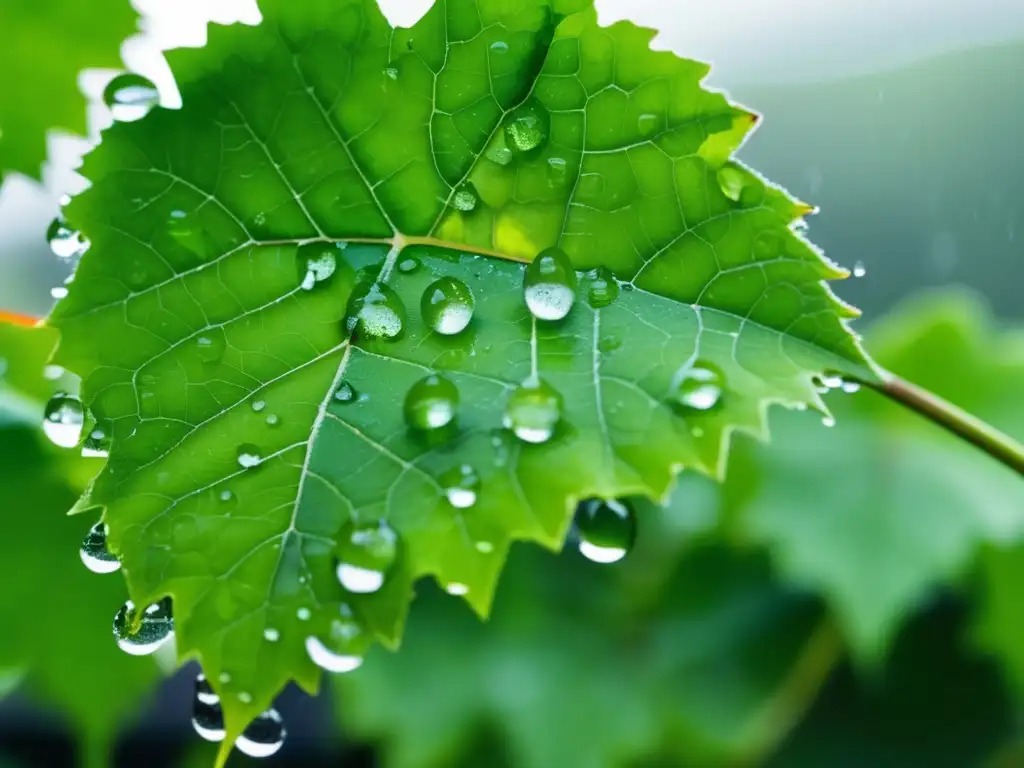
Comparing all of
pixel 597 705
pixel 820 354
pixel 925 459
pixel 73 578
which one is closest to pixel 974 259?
pixel 925 459

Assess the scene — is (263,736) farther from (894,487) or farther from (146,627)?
(894,487)

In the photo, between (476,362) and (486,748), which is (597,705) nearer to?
(486,748)

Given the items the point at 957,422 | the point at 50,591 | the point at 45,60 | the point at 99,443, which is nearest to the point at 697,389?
the point at 957,422

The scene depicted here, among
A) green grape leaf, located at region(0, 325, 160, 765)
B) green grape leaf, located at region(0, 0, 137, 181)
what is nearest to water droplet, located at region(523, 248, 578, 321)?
green grape leaf, located at region(0, 0, 137, 181)

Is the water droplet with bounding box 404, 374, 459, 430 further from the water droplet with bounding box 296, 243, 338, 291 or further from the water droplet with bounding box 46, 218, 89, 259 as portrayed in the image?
the water droplet with bounding box 46, 218, 89, 259

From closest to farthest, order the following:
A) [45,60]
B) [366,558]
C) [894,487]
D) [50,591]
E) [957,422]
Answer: [366,558], [957,422], [45,60], [50,591], [894,487]

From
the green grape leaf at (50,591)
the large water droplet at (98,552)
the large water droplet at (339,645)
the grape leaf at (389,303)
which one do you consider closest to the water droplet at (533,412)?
the grape leaf at (389,303)
